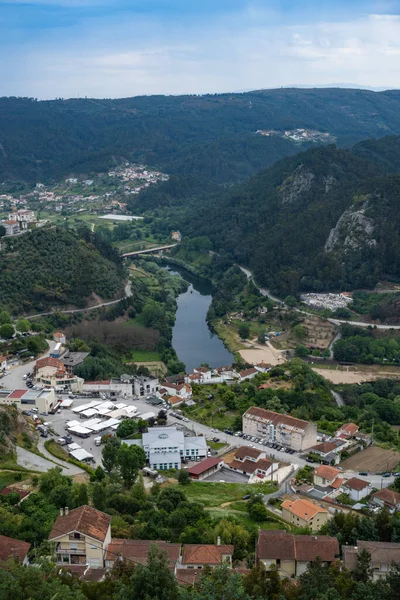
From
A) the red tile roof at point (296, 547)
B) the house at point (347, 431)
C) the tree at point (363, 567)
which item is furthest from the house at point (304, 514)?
the house at point (347, 431)

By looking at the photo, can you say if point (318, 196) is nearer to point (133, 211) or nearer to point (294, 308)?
point (294, 308)

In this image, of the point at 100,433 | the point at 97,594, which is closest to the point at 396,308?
the point at 100,433

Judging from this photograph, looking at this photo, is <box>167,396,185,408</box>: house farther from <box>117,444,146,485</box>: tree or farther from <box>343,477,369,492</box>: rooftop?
<box>343,477,369,492</box>: rooftop

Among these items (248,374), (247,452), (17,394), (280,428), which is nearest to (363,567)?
(247,452)

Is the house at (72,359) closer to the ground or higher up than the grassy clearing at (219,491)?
higher up

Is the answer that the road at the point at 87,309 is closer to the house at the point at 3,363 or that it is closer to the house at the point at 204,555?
the house at the point at 3,363

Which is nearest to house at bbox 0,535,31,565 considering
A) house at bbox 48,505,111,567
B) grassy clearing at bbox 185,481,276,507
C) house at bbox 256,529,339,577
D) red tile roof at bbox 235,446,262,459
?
house at bbox 48,505,111,567

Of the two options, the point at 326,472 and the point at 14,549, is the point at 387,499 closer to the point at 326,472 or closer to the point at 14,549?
the point at 326,472
